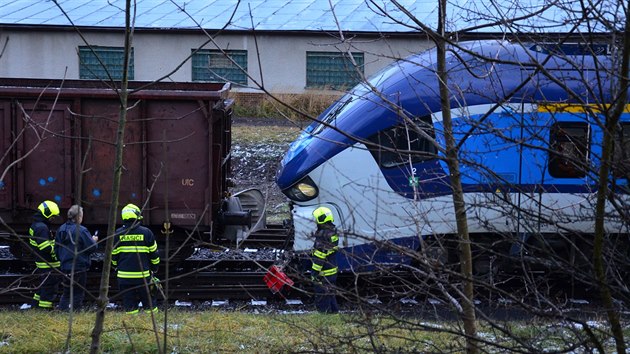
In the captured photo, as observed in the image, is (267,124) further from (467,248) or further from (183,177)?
(467,248)

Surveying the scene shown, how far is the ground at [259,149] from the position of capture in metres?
18.4

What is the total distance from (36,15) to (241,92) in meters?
8.15

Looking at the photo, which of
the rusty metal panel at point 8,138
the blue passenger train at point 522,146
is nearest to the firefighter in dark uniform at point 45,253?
the rusty metal panel at point 8,138

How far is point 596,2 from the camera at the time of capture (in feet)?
13.3

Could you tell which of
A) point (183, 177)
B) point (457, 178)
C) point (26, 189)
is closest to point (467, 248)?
point (457, 178)

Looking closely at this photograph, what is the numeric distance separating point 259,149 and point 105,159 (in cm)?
1037

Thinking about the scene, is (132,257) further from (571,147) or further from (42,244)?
(571,147)

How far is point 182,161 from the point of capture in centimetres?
1135

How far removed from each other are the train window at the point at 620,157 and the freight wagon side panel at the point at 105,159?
813cm

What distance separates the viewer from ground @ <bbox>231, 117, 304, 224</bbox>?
18392 mm

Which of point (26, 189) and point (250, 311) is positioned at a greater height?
point (26, 189)

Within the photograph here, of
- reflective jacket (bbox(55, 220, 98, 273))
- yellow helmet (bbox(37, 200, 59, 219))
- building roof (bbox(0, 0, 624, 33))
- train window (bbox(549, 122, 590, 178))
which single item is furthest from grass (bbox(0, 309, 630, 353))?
building roof (bbox(0, 0, 624, 33))

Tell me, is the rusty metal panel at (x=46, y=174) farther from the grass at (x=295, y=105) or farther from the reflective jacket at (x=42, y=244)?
the grass at (x=295, y=105)

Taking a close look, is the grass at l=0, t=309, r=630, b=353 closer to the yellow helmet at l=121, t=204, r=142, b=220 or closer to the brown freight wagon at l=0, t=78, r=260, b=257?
the yellow helmet at l=121, t=204, r=142, b=220
